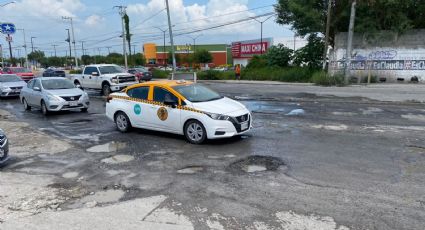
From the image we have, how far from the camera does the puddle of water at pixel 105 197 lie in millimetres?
5603

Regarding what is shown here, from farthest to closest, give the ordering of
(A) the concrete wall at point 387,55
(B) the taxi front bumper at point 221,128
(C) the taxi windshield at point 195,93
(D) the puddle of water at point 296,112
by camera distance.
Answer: (A) the concrete wall at point 387,55
(D) the puddle of water at point 296,112
(C) the taxi windshield at point 195,93
(B) the taxi front bumper at point 221,128

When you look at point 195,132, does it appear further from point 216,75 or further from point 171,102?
point 216,75

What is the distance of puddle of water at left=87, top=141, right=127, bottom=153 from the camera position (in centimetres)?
876

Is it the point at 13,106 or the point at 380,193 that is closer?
the point at 380,193

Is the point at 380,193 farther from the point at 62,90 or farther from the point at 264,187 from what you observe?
the point at 62,90

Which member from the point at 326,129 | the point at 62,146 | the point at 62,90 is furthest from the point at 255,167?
the point at 62,90

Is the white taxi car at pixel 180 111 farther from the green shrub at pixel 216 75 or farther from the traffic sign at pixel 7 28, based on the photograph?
the traffic sign at pixel 7 28

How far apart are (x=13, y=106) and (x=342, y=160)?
17.6 metres

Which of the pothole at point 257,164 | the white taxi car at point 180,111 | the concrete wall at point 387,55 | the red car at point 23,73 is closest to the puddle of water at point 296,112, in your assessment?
the white taxi car at point 180,111

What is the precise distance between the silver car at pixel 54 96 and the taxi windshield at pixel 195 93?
7290 millimetres

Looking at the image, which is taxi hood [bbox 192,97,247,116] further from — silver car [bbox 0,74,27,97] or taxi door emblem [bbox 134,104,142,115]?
silver car [bbox 0,74,27,97]

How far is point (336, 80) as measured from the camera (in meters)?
26.6

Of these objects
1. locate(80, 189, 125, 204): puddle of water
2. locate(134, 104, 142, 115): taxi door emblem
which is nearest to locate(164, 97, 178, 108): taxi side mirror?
locate(134, 104, 142, 115): taxi door emblem

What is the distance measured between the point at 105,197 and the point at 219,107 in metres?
3.97
